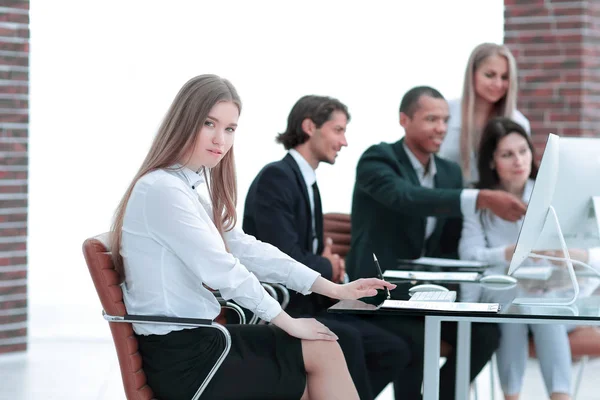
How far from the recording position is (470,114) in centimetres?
410

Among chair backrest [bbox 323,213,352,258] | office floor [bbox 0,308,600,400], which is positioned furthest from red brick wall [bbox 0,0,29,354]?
chair backrest [bbox 323,213,352,258]

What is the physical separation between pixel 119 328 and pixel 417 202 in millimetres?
1714

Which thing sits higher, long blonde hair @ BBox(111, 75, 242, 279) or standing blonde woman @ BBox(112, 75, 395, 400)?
long blonde hair @ BBox(111, 75, 242, 279)

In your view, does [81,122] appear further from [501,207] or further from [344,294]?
[344,294]

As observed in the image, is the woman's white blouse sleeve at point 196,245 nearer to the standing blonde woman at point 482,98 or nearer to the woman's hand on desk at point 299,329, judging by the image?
the woman's hand on desk at point 299,329

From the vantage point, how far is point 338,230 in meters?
4.10

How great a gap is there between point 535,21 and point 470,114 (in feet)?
4.83

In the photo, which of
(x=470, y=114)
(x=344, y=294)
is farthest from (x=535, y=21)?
(x=344, y=294)

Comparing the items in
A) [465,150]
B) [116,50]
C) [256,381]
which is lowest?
[256,381]

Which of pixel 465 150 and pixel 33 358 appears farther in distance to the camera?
pixel 33 358

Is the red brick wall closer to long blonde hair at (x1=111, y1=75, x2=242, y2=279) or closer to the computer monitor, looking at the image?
long blonde hair at (x1=111, y1=75, x2=242, y2=279)

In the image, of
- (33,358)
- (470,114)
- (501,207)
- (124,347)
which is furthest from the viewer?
(33,358)

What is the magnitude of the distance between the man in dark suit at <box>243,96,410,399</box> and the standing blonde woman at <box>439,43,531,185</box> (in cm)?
69

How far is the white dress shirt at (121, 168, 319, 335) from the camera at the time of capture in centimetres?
223
